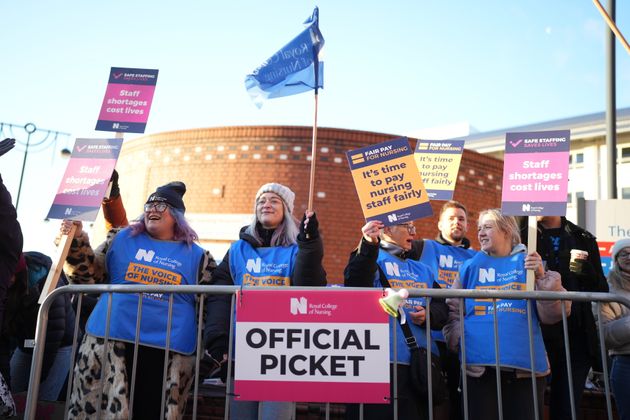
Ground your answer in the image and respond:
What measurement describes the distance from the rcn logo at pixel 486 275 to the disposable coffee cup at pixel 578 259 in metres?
0.73

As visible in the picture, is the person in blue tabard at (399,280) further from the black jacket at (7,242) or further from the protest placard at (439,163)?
the protest placard at (439,163)

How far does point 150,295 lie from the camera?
10.9 ft

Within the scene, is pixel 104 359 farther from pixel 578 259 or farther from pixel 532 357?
pixel 578 259

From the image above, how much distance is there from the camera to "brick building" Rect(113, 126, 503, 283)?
16.6m

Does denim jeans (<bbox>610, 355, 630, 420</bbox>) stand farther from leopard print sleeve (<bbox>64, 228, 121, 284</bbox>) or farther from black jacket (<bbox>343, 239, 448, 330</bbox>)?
leopard print sleeve (<bbox>64, 228, 121, 284</bbox>)

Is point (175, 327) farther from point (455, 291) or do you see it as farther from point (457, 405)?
point (457, 405)

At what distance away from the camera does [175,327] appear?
3.29 meters

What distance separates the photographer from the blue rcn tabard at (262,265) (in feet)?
11.5

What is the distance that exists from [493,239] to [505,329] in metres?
0.66

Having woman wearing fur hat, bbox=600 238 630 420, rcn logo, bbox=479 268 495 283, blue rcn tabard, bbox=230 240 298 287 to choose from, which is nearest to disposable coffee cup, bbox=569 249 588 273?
woman wearing fur hat, bbox=600 238 630 420

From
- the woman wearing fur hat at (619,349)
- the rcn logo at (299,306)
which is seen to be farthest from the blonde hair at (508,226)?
the rcn logo at (299,306)

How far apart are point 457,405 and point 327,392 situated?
1.16 metres

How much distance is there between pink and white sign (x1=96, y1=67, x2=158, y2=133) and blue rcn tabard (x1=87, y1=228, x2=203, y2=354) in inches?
43.5

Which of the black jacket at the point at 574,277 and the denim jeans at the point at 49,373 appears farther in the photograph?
the denim jeans at the point at 49,373
